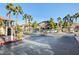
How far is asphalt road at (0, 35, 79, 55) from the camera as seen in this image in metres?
6.69

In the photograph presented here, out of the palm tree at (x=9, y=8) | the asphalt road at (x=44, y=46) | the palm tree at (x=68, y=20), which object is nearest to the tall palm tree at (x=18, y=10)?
the palm tree at (x=9, y=8)

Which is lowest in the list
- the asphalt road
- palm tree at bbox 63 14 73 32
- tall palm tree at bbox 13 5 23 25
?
the asphalt road

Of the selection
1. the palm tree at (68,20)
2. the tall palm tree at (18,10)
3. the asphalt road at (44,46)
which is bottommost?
the asphalt road at (44,46)

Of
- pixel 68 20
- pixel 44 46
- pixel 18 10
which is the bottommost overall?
pixel 44 46

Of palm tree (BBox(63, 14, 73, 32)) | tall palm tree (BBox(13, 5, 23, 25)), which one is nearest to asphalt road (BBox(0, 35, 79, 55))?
palm tree (BBox(63, 14, 73, 32))

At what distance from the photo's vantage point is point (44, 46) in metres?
6.80

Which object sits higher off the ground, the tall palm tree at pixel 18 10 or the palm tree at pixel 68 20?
the tall palm tree at pixel 18 10

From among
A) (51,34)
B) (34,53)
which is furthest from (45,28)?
(34,53)

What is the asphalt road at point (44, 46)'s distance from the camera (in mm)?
6691

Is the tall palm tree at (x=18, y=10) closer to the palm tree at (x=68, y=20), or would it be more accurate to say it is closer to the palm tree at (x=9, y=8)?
the palm tree at (x=9, y=8)

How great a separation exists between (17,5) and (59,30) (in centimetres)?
104

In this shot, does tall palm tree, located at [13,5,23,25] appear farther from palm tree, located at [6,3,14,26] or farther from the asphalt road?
the asphalt road

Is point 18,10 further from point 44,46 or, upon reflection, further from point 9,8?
point 44,46

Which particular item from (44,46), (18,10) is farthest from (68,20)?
(18,10)
